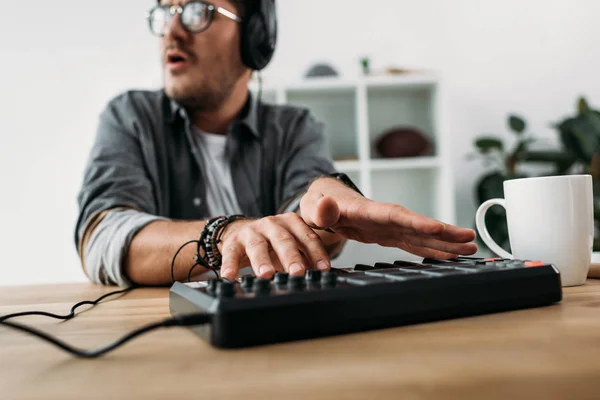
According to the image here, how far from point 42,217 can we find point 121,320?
2.68 m

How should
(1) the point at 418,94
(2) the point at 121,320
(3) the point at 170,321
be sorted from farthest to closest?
(1) the point at 418,94
(2) the point at 121,320
(3) the point at 170,321

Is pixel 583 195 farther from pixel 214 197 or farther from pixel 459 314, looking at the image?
pixel 214 197

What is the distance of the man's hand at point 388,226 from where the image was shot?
1.76 feet

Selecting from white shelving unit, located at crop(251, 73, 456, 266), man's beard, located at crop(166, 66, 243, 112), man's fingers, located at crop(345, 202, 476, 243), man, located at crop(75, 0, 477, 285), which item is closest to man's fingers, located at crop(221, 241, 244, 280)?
man's fingers, located at crop(345, 202, 476, 243)

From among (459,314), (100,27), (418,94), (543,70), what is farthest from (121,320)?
(543,70)

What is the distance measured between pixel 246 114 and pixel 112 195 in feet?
1.88

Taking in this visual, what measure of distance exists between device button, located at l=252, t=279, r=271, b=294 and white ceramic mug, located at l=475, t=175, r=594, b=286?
0.34 metres

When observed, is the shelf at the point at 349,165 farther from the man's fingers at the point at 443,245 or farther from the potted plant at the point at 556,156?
the man's fingers at the point at 443,245

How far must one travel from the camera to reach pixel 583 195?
1.89 ft

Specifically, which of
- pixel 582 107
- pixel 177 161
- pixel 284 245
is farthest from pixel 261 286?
pixel 582 107

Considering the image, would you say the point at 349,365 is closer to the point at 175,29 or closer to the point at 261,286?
the point at 261,286

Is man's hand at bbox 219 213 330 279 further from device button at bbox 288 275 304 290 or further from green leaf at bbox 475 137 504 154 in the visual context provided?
green leaf at bbox 475 137 504 154

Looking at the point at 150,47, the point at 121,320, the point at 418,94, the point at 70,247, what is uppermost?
the point at 150,47

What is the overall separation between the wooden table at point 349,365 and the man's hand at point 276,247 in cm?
18
